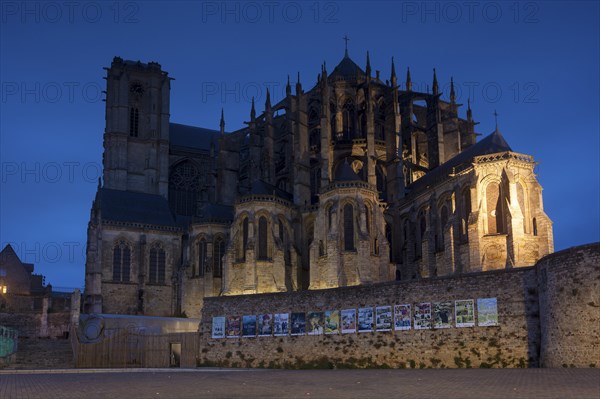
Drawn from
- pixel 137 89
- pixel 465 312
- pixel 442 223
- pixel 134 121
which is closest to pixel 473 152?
pixel 442 223

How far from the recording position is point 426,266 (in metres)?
46.4

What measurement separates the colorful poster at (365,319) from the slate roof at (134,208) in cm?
3216

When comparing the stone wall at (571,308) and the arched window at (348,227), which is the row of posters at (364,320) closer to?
the stone wall at (571,308)

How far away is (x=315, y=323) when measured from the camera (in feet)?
104

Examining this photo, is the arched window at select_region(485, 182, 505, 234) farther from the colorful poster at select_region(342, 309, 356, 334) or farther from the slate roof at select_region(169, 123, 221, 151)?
the slate roof at select_region(169, 123, 221, 151)

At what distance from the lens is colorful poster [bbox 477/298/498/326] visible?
25.5 metres

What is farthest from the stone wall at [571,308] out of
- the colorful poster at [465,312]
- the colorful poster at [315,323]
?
the colorful poster at [315,323]

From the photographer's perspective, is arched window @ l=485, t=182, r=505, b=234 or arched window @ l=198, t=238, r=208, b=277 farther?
arched window @ l=198, t=238, r=208, b=277

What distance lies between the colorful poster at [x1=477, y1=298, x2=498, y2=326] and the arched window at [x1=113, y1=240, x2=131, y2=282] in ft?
120

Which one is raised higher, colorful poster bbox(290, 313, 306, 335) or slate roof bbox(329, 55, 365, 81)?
slate roof bbox(329, 55, 365, 81)

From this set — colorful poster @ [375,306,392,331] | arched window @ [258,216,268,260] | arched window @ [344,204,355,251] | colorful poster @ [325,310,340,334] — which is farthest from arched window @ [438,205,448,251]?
colorful poster @ [375,306,392,331]

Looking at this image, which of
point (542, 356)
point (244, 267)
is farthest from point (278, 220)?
point (542, 356)

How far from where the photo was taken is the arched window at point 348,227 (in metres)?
47.2

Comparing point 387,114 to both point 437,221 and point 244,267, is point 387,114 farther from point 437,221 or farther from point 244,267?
point 244,267
